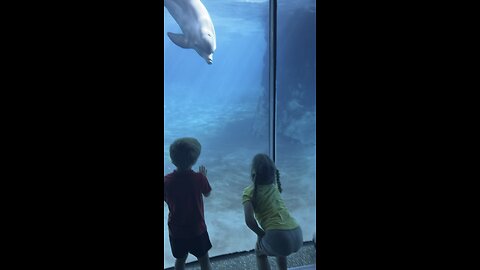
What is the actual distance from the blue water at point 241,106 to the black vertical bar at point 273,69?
0.09 ft

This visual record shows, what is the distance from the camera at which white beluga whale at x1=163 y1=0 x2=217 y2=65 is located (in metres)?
2.14

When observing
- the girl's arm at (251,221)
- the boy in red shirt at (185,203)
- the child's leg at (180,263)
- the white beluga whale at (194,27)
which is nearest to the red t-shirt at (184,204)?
the boy in red shirt at (185,203)

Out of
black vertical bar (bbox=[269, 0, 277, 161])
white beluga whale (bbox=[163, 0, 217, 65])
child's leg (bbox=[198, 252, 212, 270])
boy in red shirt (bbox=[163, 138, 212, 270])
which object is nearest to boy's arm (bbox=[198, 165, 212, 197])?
boy in red shirt (bbox=[163, 138, 212, 270])

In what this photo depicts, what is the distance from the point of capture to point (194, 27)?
7.04 ft

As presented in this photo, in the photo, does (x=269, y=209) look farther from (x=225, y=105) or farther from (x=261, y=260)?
(x=225, y=105)

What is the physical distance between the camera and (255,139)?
2389 millimetres

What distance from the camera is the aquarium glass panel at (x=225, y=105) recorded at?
2117 millimetres

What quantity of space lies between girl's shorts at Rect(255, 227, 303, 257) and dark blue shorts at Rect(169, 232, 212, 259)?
1.00 ft

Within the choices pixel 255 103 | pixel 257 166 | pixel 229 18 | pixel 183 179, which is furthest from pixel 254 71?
pixel 183 179

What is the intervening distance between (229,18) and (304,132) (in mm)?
802

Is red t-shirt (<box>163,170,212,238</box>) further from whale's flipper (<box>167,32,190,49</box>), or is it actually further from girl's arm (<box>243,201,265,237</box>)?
whale's flipper (<box>167,32,190,49</box>)

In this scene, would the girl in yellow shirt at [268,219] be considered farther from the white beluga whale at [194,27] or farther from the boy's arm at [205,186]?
the white beluga whale at [194,27]
